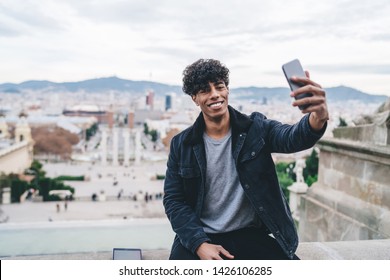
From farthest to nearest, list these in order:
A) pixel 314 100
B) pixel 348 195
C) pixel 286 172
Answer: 1. pixel 286 172
2. pixel 348 195
3. pixel 314 100

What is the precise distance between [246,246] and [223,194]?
0.65 ft

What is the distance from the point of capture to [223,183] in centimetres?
165

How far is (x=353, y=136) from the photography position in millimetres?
3072

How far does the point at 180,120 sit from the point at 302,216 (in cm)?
6250

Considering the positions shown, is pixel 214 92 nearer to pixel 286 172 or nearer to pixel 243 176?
pixel 243 176

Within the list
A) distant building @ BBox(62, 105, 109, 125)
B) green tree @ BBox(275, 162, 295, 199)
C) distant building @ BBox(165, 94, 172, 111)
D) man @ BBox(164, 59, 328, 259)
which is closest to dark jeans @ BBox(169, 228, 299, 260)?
man @ BBox(164, 59, 328, 259)

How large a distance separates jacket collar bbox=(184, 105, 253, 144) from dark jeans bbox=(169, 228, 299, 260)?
344 millimetres

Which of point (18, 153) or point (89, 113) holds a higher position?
point (89, 113)

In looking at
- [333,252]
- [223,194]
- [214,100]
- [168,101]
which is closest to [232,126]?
[214,100]

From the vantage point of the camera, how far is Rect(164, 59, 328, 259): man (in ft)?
5.25

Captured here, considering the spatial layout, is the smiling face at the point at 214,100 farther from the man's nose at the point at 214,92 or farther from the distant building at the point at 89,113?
the distant building at the point at 89,113

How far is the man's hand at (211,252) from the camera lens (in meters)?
1.57

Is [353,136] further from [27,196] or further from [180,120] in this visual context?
[180,120]

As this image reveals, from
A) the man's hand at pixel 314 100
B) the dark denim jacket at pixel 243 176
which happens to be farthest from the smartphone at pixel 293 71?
the dark denim jacket at pixel 243 176
